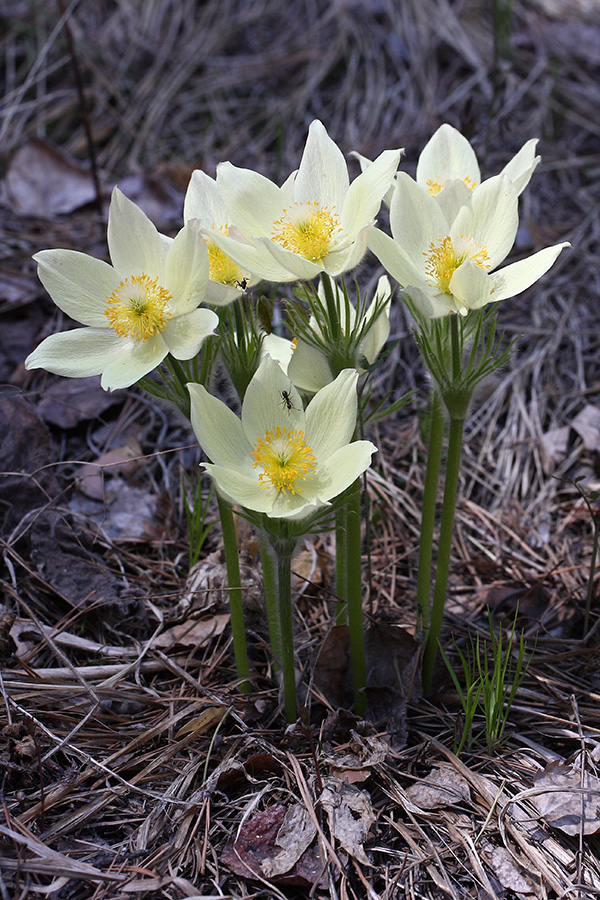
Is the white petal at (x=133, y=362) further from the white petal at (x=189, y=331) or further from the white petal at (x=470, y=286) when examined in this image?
the white petal at (x=470, y=286)

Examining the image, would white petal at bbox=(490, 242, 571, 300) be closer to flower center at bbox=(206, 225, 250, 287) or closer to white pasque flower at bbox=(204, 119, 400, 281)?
white pasque flower at bbox=(204, 119, 400, 281)

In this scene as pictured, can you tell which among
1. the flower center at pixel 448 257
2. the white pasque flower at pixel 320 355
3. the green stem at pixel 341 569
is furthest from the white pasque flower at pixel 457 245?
the green stem at pixel 341 569

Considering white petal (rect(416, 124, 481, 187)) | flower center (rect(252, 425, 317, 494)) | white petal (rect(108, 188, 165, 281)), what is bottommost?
flower center (rect(252, 425, 317, 494))

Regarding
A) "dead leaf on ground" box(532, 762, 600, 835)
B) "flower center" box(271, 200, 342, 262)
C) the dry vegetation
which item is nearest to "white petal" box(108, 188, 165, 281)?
"flower center" box(271, 200, 342, 262)

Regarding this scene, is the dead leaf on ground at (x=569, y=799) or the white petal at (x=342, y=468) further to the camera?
the dead leaf on ground at (x=569, y=799)

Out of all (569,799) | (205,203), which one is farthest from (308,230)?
(569,799)

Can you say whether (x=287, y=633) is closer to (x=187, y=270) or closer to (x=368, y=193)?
(x=187, y=270)
